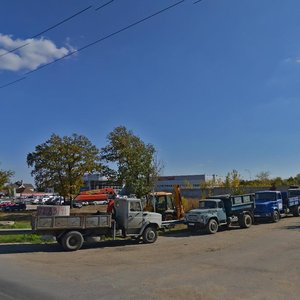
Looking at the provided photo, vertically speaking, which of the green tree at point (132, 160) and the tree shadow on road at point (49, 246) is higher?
the green tree at point (132, 160)

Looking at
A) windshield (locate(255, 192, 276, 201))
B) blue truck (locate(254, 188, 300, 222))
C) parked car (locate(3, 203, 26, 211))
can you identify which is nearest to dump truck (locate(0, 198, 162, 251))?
blue truck (locate(254, 188, 300, 222))

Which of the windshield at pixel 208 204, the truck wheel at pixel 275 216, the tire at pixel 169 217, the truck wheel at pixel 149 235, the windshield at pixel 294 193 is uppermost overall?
the windshield at pixel 294 193

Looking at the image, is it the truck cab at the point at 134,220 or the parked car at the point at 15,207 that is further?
the parked car at the point at 15,207

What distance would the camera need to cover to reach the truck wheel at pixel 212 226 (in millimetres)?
26078

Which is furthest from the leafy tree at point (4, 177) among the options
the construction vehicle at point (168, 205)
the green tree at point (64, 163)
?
the construction vehicle at point (168, 205)

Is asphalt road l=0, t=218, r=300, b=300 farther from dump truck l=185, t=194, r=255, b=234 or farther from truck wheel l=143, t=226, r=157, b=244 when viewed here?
dump truck l=185, t=194, r=255, b=234

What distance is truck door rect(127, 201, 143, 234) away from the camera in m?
21.7

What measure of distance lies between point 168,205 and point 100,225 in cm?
1156

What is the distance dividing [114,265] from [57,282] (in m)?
3.56

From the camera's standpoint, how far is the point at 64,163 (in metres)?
48.5

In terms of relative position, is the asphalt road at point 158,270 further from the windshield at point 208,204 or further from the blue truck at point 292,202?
the blue truck at point 292,202

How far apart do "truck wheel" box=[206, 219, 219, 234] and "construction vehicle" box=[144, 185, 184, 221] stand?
494cm

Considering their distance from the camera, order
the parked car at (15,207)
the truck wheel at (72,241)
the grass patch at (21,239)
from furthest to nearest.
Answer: the parked car at (15,207) → the grass patch at (21,239) → the truck wheel at (72,241)

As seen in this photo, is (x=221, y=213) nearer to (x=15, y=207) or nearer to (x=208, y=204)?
(x=208, y=204)
